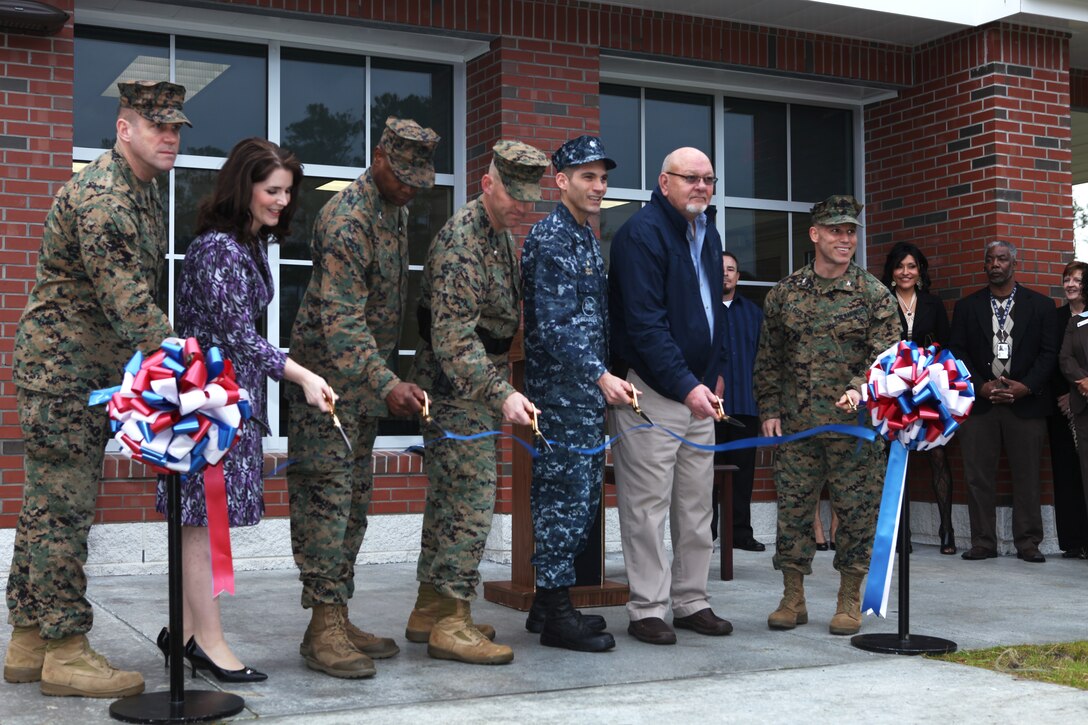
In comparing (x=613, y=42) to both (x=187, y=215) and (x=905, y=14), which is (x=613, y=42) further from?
(x=187, y=215)

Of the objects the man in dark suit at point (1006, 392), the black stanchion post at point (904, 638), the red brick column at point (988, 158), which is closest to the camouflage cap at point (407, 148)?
the black stanchion post at point (904, 638)

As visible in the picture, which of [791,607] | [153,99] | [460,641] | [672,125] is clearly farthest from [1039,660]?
[672,125]

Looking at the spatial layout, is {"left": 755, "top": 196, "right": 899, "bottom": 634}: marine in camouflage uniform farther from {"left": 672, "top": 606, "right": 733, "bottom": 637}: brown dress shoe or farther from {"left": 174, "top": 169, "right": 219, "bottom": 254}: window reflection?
{"left": 174, "top": 169, "right": 219, "bottom": 254}: window reflection

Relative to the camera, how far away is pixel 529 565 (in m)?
6.18

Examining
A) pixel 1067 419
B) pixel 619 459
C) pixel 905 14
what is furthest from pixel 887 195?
pixel 619 459

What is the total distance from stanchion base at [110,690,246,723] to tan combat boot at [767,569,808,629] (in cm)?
257

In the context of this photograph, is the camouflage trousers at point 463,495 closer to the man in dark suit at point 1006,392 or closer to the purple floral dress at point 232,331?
the purple floral dress at point 232,331

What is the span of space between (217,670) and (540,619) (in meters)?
1.52

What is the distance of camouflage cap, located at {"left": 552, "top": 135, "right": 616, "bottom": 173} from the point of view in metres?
5.20

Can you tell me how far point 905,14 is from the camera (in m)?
8.66

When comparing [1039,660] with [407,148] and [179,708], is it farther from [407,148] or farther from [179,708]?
[179,708]

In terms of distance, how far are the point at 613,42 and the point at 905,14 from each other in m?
2.02

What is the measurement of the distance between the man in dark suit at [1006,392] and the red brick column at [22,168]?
584 cm

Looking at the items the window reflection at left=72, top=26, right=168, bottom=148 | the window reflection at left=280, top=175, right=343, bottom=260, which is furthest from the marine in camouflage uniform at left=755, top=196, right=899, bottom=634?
the window reflection at left=72, top=26, right=168, bottom=148
